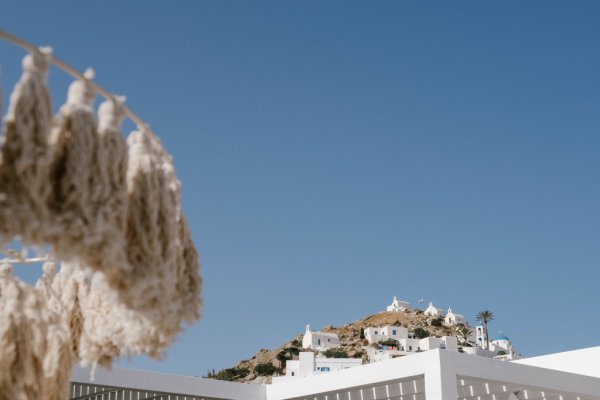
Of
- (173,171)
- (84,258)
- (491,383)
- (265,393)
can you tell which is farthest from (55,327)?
(265,393)

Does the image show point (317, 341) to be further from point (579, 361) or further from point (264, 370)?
point (579, 361)

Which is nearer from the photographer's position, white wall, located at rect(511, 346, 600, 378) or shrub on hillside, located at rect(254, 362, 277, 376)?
white wall, located at rect(511, 346, 600, 378)

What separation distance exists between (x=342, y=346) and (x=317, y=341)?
12.1 feet

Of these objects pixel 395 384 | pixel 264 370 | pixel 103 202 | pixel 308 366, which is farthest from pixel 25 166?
pixel 264 370

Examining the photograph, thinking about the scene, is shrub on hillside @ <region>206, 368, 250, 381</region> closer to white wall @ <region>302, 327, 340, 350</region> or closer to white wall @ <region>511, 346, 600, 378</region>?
white wall @ <region>302, 327, 340, 350</region>

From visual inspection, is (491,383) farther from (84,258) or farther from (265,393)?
(84,258)

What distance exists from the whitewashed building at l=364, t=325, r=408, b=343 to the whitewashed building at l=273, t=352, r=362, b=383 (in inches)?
1199

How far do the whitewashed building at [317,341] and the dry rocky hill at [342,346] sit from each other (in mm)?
1076

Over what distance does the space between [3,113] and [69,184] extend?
360 mm

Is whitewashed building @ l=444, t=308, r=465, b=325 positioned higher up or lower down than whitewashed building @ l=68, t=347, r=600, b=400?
higher up

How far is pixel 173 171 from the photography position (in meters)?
3.68

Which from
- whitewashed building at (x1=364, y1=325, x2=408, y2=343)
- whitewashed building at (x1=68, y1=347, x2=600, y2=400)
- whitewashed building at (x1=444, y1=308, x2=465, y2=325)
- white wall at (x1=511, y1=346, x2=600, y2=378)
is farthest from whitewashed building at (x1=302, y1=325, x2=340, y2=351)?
whitewashed building at (x1=68, y1=347, x2=600, y2=400)

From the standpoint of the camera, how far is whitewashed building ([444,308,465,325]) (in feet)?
347

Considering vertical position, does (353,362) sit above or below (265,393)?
above
